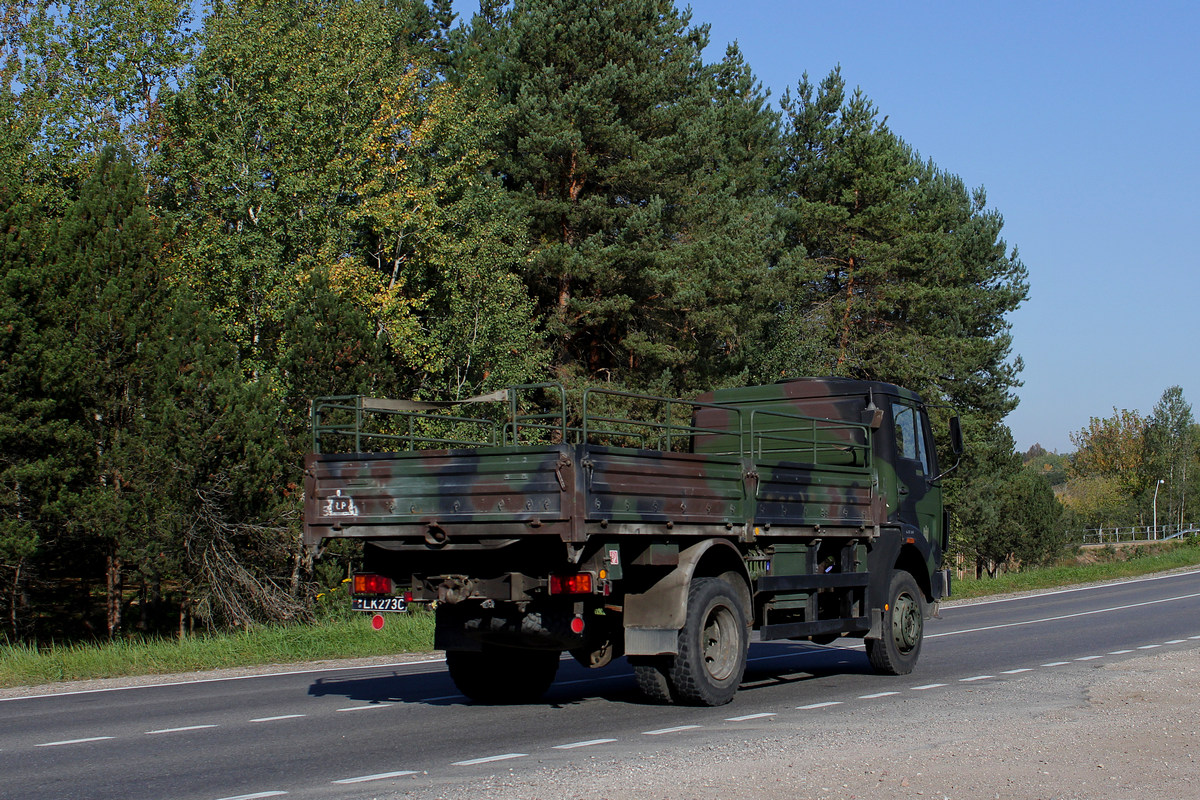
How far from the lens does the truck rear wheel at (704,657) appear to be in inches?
395

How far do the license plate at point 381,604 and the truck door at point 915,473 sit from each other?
5.96 m

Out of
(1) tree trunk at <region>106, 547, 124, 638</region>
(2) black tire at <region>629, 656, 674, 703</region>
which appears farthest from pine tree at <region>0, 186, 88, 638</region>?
(2) black tire at <region>629, 656, 674, 703</region>

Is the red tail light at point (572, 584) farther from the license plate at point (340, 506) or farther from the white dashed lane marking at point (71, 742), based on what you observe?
the white dashed lane marking at point (71, 742)

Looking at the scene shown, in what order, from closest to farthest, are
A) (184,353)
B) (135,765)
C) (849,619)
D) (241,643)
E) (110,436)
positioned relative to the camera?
(135,765) → (849,619) → (241,643) → (184,353) → (110,436)

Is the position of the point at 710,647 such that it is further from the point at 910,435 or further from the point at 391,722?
the point at 910,435

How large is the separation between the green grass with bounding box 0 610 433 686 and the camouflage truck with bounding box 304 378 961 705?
5953 millimetres

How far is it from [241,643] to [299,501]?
9918mm

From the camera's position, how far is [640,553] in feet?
32.4

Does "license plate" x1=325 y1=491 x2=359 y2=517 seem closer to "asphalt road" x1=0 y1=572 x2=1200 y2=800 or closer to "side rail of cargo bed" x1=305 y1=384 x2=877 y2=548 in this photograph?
"side rail of cargo bed" x1=305 y1=384 x2=877 y2=548

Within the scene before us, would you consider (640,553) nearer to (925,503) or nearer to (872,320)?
(925,503)

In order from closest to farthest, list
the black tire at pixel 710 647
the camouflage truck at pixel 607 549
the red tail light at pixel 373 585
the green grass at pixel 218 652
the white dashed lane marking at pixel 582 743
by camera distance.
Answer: the white dashed lane marking at pixel 582 743 < the camouflage truck at pixel 607 549 < the black tire at pixel 710 647 < the red tail light at pixel 373 585 < the green grass at pixel 218 652

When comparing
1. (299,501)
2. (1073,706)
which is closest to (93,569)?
(299,501)

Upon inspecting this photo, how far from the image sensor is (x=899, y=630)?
42.9 feet

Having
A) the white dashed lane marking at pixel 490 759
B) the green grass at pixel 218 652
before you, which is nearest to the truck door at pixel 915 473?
the white dashed lane marking at pixel 490 759
